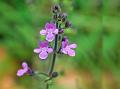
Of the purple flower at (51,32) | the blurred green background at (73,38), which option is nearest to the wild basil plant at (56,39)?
the purple flower at (51,32)

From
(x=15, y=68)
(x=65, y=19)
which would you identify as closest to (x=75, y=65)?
(x=15, y=68)

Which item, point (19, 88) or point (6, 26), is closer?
point (19, 88)

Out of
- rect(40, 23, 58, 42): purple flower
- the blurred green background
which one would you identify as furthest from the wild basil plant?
the blurred green background

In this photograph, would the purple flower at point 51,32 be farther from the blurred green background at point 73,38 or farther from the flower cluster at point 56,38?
the blurred green background at point 73,38

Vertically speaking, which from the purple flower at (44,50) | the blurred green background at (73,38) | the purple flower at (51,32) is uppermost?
the purple flower at (51,32)

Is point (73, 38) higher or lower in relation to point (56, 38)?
lower

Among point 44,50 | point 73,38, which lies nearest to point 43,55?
point 44,50

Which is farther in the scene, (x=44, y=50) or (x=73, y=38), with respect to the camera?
(x=73, y=38)

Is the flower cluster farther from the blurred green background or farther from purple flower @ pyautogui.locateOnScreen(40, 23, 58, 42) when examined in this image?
the blurred green background

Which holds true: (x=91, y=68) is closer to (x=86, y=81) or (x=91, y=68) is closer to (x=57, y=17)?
(x=86, y=81)

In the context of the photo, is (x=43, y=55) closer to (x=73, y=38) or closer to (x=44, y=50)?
(x=44, y=50)

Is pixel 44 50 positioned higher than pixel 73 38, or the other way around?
pixel 44 50
